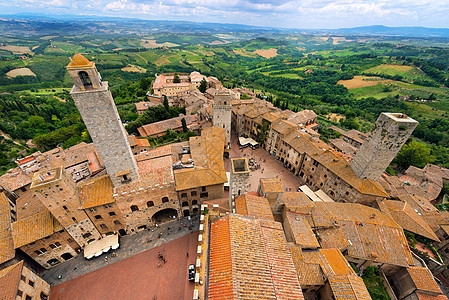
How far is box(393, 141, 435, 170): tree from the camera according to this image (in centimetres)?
5891

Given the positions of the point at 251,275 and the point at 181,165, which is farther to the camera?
the point at 181,165

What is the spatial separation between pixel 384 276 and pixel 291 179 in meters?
24.5

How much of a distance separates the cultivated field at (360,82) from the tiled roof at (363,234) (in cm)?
16234

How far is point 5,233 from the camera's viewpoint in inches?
1081

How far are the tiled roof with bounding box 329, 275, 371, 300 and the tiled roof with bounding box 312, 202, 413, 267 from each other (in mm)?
6297

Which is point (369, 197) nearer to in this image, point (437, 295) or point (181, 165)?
point (437, 295)

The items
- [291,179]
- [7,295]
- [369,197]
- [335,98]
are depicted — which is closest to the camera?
[7,295]

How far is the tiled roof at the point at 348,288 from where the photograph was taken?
20938 millimetres

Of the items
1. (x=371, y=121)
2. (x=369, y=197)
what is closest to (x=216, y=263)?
(x=369, y=197)

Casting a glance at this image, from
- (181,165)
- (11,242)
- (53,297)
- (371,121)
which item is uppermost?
(181,165)

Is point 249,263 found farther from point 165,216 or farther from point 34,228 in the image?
point 34,228

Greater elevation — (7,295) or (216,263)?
(216,263)

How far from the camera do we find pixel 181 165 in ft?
118

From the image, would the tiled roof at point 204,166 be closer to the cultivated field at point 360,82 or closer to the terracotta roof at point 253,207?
the terracotta roof at point 253,207
